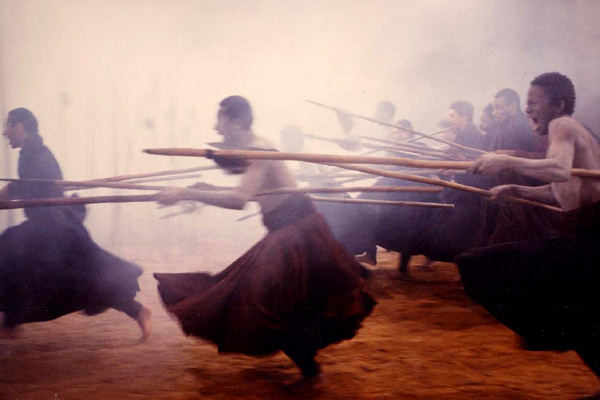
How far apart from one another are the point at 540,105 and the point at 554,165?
0.50 meters

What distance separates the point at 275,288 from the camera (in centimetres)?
267

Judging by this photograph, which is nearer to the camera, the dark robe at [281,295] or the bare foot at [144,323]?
the dark robe at [281,295]

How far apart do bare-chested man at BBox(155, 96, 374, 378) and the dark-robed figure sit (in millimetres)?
600

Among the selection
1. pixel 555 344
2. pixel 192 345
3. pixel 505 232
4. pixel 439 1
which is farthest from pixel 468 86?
pixel 192 345

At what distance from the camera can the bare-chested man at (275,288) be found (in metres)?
2.67

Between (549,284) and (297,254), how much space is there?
1.20m

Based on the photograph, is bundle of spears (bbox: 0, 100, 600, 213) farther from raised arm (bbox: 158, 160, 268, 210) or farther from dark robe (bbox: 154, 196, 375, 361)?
dark robe (bbox: 154, 196, 375, 361)

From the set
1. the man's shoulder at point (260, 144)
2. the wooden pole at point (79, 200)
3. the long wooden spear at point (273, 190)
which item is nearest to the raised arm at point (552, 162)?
the long wooden spear at point (273, 190)

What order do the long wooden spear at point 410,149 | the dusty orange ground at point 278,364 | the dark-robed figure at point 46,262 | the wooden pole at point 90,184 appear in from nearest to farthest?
the dusty orange ground at point 278,364 → the wooden pole at point 90,184 → the dark-robed figure at point 46,262 → the long wooden spear at point 410,149

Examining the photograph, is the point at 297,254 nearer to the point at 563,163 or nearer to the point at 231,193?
the point at 231,193

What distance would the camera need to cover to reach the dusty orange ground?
9.07 ft

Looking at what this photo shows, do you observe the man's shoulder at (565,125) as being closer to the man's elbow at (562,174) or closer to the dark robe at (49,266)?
the man's elbow at (562,174)

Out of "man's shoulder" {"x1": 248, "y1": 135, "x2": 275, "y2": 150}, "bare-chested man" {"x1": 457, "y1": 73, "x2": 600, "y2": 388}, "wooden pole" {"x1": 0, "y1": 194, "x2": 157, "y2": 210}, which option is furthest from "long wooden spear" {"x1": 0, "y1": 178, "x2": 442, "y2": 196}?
Result: "bare-chested man" {"x1": 457, "y1": 73, "x2": 600, "y2": 388}

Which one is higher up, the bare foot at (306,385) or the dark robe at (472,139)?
the dark robe at (472,139)
